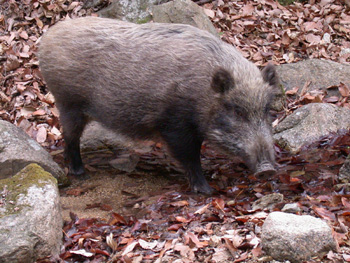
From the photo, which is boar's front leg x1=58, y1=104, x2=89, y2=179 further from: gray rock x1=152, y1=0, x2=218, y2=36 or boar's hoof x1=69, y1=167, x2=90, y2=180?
gray rock x1=152, y1=0, x2=218, y2=36

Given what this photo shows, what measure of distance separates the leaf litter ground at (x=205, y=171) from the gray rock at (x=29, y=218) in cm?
21

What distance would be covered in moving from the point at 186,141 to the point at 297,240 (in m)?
2.42

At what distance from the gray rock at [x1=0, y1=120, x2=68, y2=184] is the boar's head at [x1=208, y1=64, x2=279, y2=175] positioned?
2099 mm

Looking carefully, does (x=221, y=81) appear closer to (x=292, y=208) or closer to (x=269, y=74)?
(x=269, y=74)

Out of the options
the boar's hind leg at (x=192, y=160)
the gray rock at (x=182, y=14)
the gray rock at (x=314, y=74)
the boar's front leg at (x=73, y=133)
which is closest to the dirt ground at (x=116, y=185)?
the boar's front leg at (x=73, y=133)

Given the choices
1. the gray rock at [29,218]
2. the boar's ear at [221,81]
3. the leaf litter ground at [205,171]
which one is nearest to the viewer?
the gray rock at [29,218]

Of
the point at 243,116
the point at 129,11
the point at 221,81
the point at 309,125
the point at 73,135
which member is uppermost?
the point at 221,81

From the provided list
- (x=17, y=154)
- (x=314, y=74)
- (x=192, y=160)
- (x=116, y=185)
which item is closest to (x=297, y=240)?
(x=192, y=160)

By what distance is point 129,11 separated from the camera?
917 cm

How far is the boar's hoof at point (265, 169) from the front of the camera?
15.1 feet

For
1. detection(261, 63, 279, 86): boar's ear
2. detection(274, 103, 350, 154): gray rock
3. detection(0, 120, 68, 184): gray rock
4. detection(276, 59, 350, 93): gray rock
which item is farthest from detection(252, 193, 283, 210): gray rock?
detection(276, 59, 350, 93): gray rock

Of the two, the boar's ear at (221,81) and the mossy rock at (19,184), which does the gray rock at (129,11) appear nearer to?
the boar's ear at (221,81)

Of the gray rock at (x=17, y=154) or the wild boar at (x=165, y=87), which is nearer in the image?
the wild boar at (x=165, y=87)

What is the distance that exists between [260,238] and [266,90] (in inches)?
76.9
